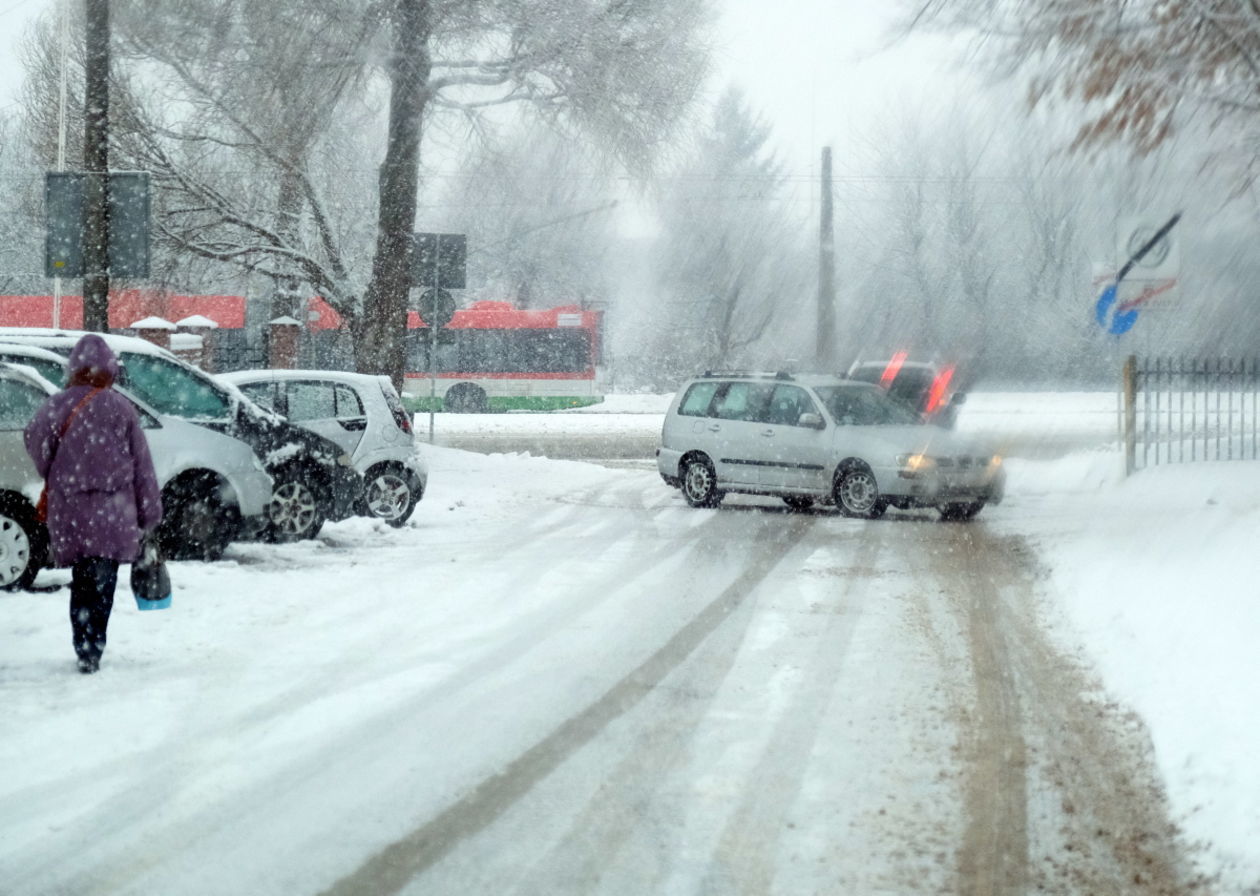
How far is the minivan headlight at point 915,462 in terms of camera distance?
50.3 feet

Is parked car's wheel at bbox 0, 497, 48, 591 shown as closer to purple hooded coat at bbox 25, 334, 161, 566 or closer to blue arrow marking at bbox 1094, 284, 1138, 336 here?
purple hooded coat at bbox 25, 334, 161, 566

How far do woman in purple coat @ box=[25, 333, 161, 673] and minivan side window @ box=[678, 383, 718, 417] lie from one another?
1086cm

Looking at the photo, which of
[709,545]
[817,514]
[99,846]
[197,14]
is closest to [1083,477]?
[817,514]

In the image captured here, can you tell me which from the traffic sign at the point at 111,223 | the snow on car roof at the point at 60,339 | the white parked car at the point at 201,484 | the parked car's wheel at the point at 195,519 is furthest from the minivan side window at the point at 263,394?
the parked car's wheel at the point at 195,519

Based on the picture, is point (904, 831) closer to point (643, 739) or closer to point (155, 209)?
point (643, 739)

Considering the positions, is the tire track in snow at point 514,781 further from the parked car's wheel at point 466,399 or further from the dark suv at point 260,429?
the parked car's wheel at point 466,399

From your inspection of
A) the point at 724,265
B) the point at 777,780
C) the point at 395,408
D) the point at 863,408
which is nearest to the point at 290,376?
the point at 395,408

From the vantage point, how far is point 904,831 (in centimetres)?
494

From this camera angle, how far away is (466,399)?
41438 millimetres

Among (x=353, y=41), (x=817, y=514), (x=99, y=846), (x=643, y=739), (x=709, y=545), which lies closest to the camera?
(x=99, y=846)

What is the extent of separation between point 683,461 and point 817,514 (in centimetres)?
189

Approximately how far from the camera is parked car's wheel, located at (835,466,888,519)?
1577 cm

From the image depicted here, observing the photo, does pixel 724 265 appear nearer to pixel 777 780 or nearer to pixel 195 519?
pixel 195 519

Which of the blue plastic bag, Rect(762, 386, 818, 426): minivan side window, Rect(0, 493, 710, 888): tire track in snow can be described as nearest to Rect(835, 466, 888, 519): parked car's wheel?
Rect(762, 386, 818, 426): minivan side window
